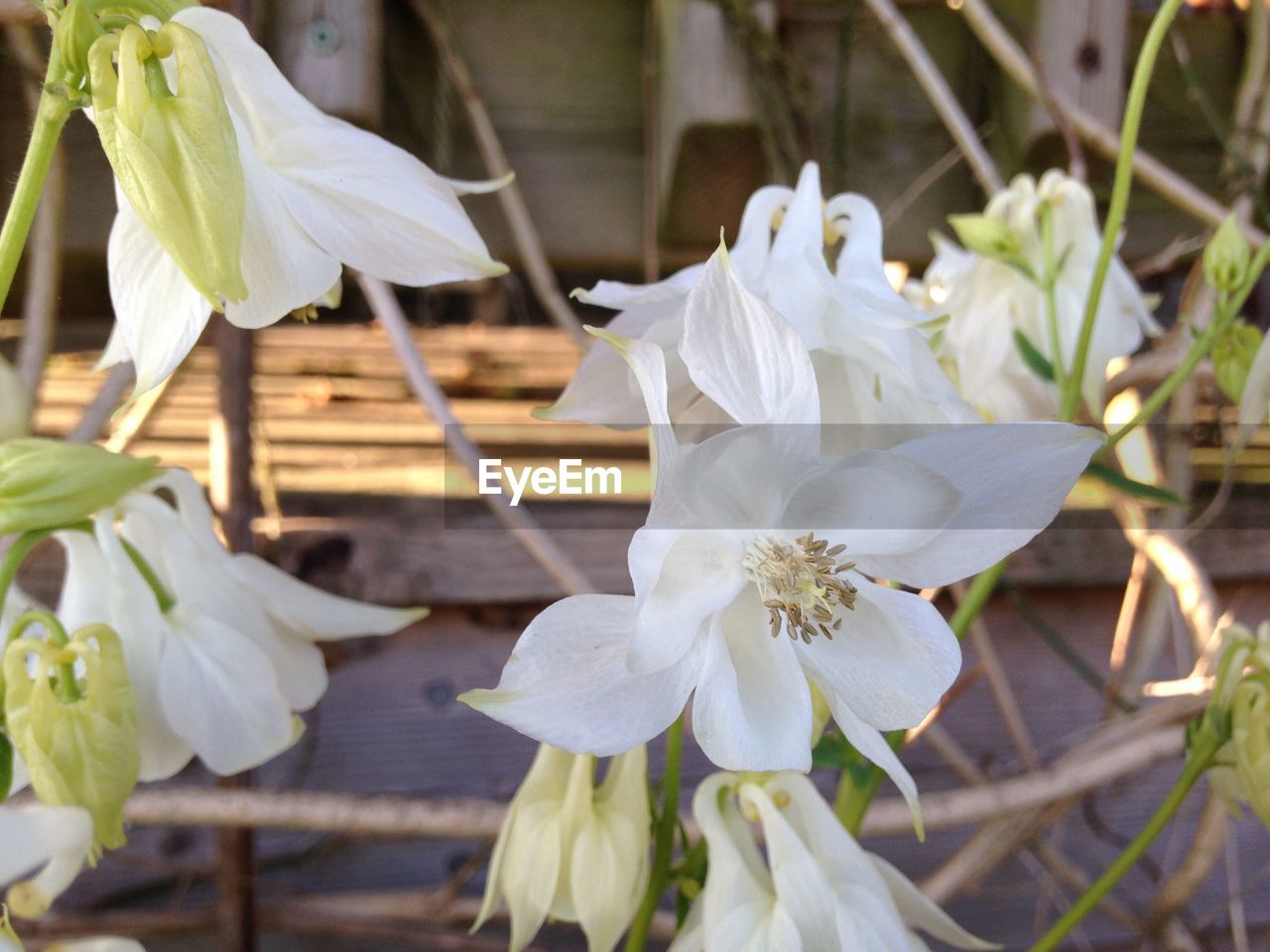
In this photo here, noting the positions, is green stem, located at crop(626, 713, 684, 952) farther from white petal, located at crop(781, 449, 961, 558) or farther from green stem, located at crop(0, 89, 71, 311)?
green stem, located at crop(0, 89, 71, 311)

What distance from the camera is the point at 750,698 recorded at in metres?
0.25

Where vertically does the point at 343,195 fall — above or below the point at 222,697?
above

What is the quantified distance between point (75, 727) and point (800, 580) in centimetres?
21

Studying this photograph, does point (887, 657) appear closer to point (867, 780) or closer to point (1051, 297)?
point (867, 780)

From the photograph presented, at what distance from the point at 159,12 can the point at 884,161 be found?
77cm

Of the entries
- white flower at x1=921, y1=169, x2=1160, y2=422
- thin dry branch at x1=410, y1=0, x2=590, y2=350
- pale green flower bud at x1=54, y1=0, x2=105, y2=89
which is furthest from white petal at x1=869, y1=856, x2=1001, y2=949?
thin dry branch at x1=410, y1=0, x2=590, y2=350

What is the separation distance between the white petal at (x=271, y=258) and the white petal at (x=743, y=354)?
4.1 inches

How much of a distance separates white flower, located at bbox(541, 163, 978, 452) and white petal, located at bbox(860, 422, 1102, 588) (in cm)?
4

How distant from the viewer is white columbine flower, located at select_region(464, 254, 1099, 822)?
0.22m

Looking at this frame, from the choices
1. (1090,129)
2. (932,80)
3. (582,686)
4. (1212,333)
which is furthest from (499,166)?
(582,686)

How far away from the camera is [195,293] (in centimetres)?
26

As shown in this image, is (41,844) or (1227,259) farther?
(1227,259)

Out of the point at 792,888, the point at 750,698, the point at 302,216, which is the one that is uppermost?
the point at 302,216

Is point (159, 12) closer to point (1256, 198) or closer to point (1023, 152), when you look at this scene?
point (1023, 152)
